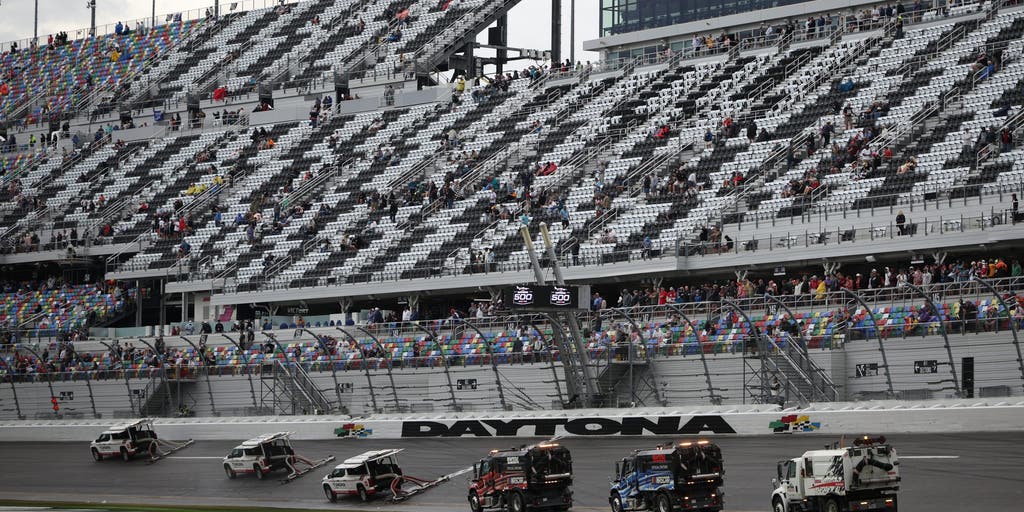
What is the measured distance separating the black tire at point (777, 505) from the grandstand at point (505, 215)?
834 centimetres

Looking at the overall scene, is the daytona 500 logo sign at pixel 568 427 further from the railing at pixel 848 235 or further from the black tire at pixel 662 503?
the railing at pixel 848 235

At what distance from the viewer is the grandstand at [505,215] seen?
39.8 m

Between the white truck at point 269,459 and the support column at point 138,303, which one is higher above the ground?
the support column at point 138,303

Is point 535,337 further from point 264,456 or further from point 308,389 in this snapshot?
point 264,456

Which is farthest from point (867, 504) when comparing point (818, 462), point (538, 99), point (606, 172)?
point (538, 99)

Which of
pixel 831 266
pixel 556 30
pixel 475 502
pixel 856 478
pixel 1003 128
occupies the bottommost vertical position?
→ pixel 475 502

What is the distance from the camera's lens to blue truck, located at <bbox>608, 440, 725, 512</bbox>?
2745 cm

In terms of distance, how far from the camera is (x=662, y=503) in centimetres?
2795

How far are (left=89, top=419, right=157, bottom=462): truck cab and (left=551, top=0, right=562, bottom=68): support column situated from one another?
114ft

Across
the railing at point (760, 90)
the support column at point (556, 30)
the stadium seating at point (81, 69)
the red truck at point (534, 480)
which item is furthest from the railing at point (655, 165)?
the stadium seating at point (81, 69)

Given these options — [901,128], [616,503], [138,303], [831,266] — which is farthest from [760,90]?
[616,503]

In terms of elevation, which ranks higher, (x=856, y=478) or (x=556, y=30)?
(x=556, y=30)

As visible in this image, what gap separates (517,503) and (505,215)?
2691 cm

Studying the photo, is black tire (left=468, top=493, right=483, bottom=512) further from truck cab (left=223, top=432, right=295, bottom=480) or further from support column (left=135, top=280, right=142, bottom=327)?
support column (left=135, top=280, right=142, bottom=327)
